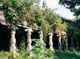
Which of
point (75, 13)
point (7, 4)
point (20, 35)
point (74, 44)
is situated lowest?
point (74, 44)

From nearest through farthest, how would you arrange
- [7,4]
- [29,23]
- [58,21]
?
[7,4] < [29,23] < [58,21]

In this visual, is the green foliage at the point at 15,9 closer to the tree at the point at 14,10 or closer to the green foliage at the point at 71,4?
the tree at the point at 14,10

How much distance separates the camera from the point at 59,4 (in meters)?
34.6

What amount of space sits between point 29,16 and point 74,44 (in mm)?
26174

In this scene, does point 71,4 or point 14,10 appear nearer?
point 14,10

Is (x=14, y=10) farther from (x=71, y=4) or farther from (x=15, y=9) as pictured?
(x=71, y=4)

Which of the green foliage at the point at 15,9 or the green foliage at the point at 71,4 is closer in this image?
the green foliage at the point at 15,9

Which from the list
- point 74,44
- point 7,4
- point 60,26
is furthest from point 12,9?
point 74,44

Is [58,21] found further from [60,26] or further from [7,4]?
[7,4]

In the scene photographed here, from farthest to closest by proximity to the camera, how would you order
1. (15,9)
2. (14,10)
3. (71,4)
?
(71,4), (15,9), (14,10)

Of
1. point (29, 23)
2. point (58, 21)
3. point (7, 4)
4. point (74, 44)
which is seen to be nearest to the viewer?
point (7, 4)

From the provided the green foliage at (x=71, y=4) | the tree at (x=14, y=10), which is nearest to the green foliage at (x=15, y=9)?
the tree at (x=14, y=10)

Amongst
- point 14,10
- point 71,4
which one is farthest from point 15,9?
point 71,4

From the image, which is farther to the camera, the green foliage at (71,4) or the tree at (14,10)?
the green foliage at (71,4)
